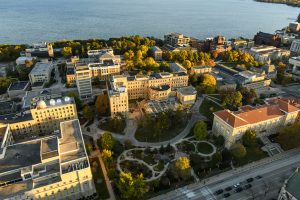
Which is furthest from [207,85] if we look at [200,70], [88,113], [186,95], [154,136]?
[88,113]

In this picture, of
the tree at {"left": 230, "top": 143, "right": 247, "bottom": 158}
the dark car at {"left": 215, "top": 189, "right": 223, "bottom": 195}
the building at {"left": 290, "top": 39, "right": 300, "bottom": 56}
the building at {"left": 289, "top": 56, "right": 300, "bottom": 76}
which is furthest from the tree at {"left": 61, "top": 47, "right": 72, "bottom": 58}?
the building at {"left": 290, "top": 39, "right": 300, "bottom": 56}

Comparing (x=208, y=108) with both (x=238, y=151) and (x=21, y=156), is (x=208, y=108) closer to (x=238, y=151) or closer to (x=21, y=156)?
(x=238, y=151)

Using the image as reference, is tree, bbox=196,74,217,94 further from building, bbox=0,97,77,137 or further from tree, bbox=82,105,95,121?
building, bbox=0,97,77,137

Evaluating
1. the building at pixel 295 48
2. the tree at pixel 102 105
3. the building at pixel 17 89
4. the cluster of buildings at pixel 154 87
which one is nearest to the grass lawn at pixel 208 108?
the cluster of buildings at pixel 154 87

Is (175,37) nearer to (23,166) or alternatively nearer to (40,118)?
(40,118)

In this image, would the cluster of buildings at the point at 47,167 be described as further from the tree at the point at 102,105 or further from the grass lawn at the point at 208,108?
the grass lawn at the point at 208,108
